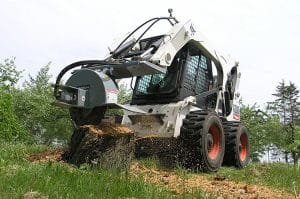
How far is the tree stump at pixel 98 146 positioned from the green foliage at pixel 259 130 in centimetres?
3431

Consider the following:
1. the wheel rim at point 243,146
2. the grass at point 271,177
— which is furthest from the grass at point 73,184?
the wheel rim at point 243,146

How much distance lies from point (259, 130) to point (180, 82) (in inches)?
1376

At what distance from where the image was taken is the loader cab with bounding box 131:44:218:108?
10562mm

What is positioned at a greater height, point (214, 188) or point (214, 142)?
point (214, 142)

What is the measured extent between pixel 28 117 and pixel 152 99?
32.5 m

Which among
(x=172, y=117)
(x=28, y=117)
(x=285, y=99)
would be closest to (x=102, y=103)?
(x=172, y=117)

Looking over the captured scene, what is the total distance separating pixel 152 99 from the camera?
10812 millimetres

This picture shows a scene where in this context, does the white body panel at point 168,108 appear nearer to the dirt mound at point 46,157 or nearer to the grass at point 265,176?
the grass at point 265,176

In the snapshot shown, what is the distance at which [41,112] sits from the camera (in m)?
38.9

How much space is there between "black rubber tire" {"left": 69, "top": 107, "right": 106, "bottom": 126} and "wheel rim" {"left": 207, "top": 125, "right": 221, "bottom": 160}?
2.64 m

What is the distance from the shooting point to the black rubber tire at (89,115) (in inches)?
321

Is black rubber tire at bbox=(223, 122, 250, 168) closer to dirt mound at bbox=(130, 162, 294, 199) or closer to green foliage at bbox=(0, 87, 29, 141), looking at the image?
dirt mound at bbox=(130, 162, 294, 199)

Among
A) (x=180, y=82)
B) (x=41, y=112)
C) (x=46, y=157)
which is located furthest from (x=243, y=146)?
(x=41, y=112)

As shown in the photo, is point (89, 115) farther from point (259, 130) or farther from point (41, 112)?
point (259, 130)
